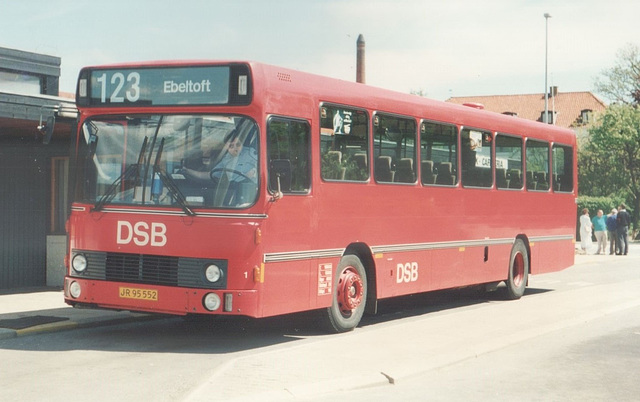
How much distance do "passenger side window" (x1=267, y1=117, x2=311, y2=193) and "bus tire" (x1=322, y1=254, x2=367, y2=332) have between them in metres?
1.37

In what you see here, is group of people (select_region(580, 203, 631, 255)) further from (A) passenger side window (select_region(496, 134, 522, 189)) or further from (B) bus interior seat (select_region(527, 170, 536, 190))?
(A) passenger side window (select_region(496, 134, 522, 189))

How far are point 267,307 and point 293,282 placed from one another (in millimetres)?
606

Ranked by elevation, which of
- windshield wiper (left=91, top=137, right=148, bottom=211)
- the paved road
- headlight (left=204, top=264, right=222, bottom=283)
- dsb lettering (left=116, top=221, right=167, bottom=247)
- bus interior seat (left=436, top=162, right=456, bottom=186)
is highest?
bus interior seat (left=436, top=162, right=456, bottom=186)

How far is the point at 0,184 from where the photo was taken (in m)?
17.3

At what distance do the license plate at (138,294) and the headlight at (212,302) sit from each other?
0.60 m

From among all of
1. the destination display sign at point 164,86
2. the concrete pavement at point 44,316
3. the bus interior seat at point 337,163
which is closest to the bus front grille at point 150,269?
the concrete pavement at point 44,316

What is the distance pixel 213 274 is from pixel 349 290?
2384 millimetres

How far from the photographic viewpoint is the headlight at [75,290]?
435 inches

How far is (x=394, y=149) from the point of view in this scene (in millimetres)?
13477

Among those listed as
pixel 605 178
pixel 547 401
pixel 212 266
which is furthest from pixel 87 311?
pixel 605 178

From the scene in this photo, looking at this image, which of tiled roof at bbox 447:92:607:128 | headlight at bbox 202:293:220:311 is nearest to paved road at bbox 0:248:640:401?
headlight at bbox 202:293:220:311

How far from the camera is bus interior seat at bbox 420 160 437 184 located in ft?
46.6

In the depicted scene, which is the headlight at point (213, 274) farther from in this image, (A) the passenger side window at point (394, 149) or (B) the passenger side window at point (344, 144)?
(A) the passenger side window at point (394, 149)

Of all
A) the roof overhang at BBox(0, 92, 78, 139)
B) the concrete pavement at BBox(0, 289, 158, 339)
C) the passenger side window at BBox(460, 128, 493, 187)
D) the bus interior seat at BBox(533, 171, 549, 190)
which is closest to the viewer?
the concrete pavement at BBox(0, 289, 158, 339)
